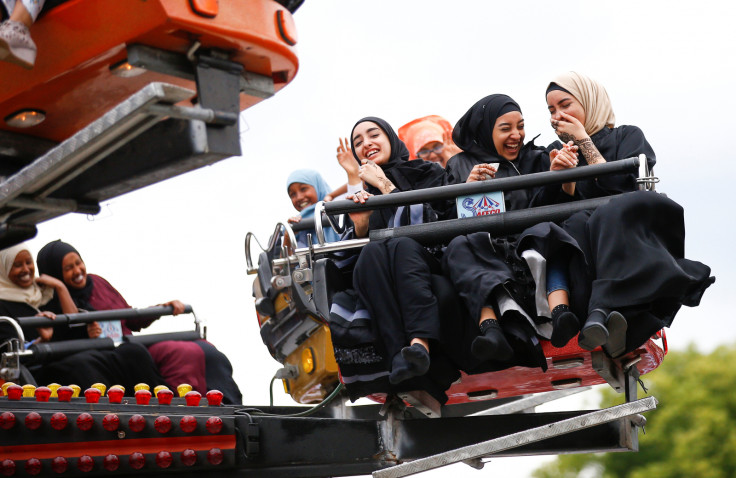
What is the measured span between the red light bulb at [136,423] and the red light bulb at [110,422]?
5cm

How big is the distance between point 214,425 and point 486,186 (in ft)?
5.10

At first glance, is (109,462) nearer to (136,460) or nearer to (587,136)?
(136,460)

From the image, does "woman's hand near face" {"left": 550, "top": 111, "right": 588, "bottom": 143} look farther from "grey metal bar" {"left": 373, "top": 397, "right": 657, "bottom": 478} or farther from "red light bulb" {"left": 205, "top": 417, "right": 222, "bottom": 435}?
"red light bulb" {"left": 205, "top": 417, "right": 222, "bottom": 435}

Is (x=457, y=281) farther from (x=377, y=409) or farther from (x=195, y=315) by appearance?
(x=195, y=315)

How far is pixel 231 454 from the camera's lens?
186 inches

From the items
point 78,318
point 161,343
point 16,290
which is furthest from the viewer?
point 16,290

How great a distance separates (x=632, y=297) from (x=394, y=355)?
101 cm

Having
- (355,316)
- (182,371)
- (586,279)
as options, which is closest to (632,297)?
(586,279)

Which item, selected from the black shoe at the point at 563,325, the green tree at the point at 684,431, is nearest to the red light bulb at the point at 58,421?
the black shoe at the point at 563,325

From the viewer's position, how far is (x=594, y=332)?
4.31 meters

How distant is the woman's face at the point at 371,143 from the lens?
6.06 metres

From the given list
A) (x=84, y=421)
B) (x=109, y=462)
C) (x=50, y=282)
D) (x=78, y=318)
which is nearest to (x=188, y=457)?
(x=109, y=462)

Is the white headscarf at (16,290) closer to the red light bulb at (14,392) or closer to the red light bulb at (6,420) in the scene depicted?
the red light bulb at (14,392)

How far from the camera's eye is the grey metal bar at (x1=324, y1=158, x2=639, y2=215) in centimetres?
482
